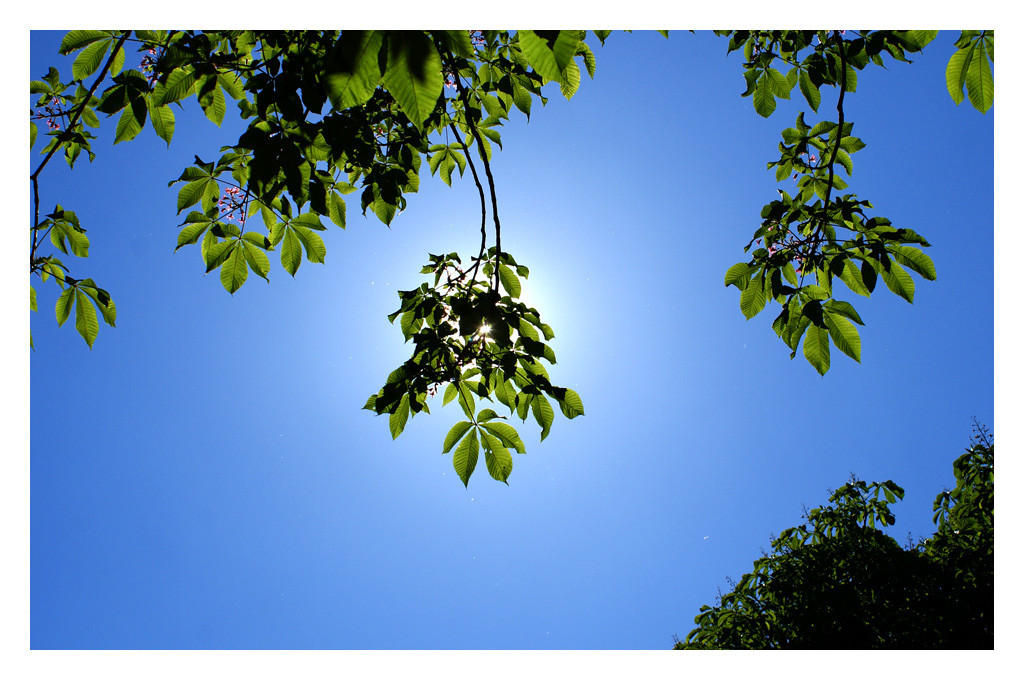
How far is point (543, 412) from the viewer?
5.83 feet

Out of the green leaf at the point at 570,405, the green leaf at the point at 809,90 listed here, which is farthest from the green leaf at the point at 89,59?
the green leaf at the point at 809,90

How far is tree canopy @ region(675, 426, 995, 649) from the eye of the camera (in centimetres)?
556

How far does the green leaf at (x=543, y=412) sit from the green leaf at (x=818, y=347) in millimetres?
911

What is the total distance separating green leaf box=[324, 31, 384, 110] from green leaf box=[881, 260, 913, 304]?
1.68m

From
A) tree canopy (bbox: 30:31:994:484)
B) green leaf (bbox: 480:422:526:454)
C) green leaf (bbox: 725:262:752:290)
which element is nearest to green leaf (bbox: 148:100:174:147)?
tree canopy (bbox: 30:31:994:484)

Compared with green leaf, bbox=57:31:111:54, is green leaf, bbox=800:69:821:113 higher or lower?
higher

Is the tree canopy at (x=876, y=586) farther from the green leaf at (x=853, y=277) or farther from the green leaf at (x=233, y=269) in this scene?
the green leaf at (x=233, y=269)

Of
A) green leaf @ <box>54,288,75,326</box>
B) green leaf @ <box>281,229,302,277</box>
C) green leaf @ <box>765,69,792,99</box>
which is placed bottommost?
green leaf @ <box>54,288,75,326</box>

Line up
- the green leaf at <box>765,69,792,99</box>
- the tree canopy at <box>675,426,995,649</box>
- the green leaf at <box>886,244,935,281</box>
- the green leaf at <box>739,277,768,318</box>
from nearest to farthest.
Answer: the green leaf at <box>886,244,935,281</box> → the green leaf at <box>739,277,768,318</box> → the green leaf at <box>765,69,792,99</box> → the tree canopy at <box>675,426,995,649</box>

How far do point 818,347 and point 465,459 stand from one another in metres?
1.26

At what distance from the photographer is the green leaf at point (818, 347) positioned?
164cm

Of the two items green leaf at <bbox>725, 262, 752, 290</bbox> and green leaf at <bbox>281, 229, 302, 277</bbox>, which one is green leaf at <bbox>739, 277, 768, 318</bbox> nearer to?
green leaf at <bbox>725, 262, 752, 290</bbox>

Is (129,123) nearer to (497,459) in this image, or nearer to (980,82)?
(497,459)
